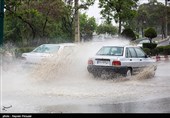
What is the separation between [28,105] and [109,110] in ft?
6.31

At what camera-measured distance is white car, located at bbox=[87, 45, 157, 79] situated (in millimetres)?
14477

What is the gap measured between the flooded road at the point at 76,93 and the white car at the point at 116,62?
1.21 ft

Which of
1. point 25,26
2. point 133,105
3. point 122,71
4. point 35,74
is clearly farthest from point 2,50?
point 25,26

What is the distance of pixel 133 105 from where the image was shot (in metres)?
9.38

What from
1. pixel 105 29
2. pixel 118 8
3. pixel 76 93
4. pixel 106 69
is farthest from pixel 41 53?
pixel 105 29

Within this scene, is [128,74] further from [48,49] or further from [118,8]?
[118,8]

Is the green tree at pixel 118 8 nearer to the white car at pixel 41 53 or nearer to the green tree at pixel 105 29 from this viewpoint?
the white car at pixel 41 53

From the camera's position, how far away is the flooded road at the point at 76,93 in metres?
8.89

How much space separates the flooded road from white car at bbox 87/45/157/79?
0.37 metres

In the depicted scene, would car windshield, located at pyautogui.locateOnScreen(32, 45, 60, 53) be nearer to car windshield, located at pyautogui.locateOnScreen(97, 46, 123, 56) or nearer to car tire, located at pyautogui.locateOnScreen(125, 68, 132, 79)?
car windshield, located at pyautogui.locateOnScreen(97, 46, 123, 56)

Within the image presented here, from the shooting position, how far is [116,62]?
1444cm

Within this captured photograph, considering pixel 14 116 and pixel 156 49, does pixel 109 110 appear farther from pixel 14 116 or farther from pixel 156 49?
pixel 156 49

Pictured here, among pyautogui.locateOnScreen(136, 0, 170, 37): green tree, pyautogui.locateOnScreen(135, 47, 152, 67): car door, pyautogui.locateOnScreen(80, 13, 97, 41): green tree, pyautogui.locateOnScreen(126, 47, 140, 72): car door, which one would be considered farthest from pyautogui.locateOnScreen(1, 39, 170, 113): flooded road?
pyautogui.locateOnScreen(136, 0, 170, 37): green tree

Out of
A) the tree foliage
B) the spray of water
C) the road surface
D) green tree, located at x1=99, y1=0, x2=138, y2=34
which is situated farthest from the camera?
green tree, located at x1=99, y1=0, x2=138, y2=34
